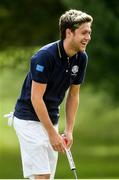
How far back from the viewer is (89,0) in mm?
11984

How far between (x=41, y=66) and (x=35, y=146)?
0.49m

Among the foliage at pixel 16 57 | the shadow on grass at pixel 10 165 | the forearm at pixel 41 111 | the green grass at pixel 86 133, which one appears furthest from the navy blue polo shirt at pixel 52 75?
the foliage at pixel 16 57

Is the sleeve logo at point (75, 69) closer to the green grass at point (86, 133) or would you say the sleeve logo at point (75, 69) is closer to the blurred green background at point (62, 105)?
the blurred green background at point (62, 105)

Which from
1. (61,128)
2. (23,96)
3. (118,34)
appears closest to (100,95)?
(61,128)

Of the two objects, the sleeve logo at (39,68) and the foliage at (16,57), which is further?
the foliage at (16,57)

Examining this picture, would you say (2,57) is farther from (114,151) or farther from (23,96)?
(23,96)

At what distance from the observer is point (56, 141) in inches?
197

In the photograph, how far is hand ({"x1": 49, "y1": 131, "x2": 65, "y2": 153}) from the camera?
498 cm

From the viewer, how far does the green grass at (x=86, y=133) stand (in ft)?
46.0

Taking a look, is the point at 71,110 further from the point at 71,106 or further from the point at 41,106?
the point at 41,106

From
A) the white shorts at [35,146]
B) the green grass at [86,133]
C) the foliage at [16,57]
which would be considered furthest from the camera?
the foliage at [16,57]

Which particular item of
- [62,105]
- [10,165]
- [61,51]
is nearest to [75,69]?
[61,51]

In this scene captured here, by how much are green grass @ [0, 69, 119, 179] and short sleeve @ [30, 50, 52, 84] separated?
8758 millimetres

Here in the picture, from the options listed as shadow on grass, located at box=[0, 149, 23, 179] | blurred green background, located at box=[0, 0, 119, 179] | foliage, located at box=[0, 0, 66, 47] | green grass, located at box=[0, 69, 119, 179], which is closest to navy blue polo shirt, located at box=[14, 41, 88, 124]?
shadow on grass, located at box=[0, 149, 23, 179]
